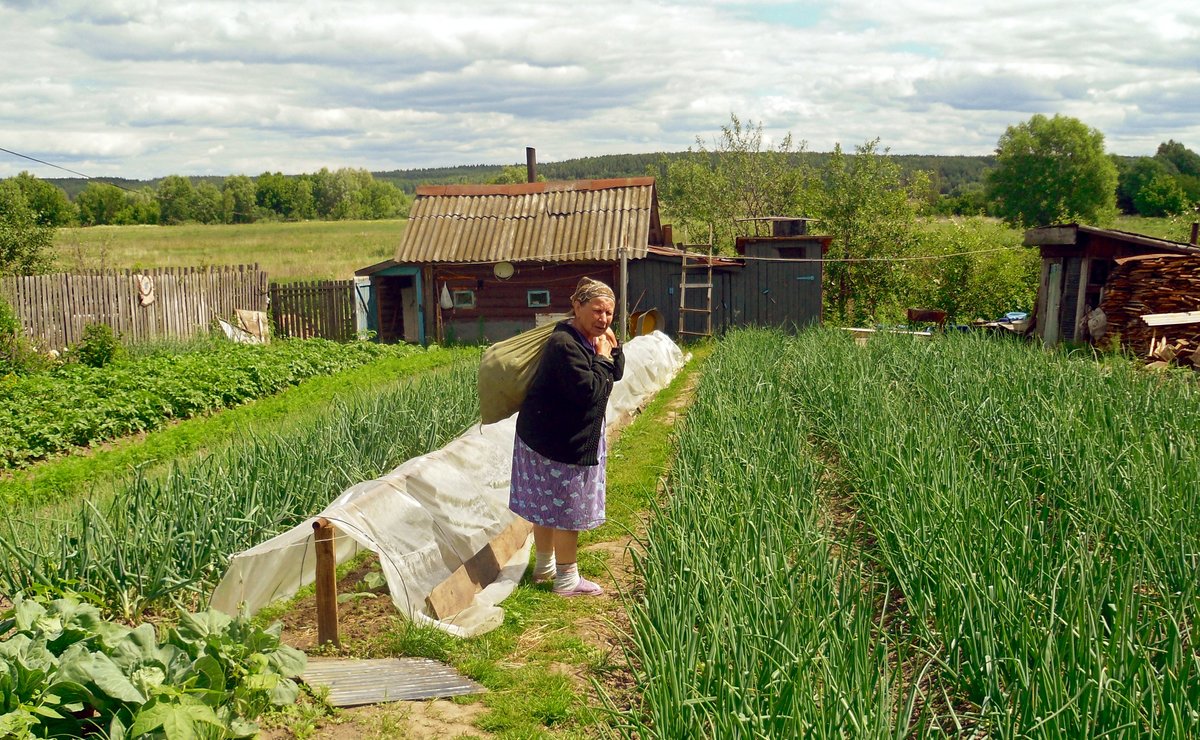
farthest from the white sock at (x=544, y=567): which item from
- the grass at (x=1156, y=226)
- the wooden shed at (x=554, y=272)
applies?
the grass at (x=1156, y=226)

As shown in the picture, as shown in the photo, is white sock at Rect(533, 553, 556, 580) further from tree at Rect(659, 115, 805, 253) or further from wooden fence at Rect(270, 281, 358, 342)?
tree at Rect(659, 115, 805, 253)

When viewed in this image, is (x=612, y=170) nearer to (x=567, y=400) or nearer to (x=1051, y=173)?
(x=1051, y=173)

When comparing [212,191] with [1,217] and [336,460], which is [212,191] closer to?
[1,217]

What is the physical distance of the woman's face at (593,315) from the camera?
4203 millimetres

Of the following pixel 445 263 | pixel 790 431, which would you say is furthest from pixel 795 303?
pixel 790 431

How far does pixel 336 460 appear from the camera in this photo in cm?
537

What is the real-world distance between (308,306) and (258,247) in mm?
33166

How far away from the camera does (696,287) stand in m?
17.5

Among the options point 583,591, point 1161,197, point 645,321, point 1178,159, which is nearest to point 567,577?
point 583,591

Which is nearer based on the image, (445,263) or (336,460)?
(336,460)

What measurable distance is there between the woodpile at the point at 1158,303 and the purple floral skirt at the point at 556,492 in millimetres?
10823

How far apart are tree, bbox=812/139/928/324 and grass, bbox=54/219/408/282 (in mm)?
17446

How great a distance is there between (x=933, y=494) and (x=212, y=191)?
8319cm

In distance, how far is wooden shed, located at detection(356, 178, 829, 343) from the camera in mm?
17625
